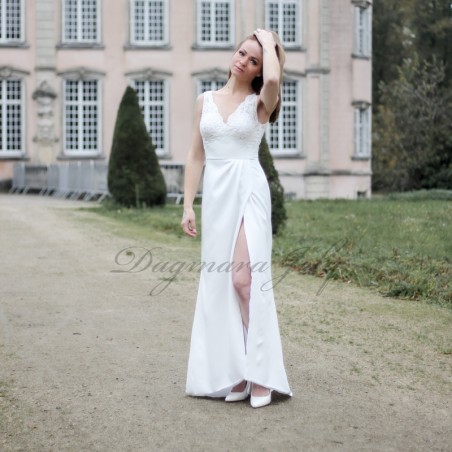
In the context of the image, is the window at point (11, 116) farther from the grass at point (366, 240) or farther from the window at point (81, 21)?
the grass at point (366, 240)

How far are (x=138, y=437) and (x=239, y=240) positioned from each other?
121 cm

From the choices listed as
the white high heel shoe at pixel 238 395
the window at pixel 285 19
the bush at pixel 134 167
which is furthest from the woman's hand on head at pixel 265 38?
the window at pixel 285 19

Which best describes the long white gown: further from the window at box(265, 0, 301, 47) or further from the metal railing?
the window at box(265, 0, 301, 47)

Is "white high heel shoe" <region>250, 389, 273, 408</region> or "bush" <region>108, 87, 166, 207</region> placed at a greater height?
"bush" <region>108, 87, 166, 207</region>

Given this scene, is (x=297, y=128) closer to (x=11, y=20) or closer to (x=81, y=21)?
(x=81, y=21)

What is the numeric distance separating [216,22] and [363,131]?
567 centimetres

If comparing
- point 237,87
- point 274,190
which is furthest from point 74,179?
point 237,87

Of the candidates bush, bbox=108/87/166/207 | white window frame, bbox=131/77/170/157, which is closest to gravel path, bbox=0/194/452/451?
bush, bbox=108/87/166/207

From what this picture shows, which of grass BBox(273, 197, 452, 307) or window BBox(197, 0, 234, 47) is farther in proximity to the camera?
window BBox(197, 0, 234, 47)

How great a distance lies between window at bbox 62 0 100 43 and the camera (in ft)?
102

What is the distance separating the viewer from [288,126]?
32.7 metres

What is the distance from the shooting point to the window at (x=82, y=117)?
31.3 m

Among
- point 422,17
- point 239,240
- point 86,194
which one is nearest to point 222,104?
point 239,240

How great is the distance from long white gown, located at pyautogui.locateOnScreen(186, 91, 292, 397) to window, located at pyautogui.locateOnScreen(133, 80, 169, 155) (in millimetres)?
26407
